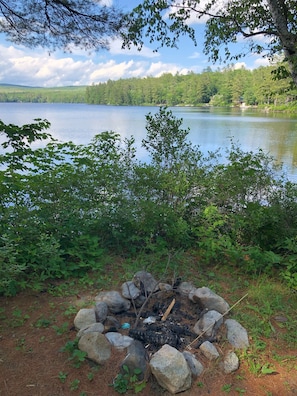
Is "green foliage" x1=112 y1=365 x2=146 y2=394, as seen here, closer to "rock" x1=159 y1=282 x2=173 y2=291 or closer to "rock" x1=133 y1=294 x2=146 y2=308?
"rock" x1=133 y1=294 x2=146 y2=308

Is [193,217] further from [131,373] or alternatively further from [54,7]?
[54,7]

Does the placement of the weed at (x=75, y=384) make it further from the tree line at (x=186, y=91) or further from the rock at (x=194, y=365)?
the tree line at (x=186, y=91)

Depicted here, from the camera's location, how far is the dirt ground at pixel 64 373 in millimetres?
1889

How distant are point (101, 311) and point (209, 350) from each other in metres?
0.90

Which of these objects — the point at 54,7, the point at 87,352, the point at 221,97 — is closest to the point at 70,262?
the point at 87,352

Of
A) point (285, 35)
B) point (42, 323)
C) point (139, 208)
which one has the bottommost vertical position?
point (42, 323)

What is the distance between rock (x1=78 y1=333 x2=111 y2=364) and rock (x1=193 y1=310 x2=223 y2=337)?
0.73 meters

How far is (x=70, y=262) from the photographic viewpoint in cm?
318

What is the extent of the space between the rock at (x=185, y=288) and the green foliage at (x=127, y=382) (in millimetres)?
1011

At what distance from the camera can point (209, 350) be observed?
218 cm

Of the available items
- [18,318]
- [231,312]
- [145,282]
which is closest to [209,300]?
[231,312]

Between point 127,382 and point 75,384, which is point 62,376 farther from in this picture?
point 127,382

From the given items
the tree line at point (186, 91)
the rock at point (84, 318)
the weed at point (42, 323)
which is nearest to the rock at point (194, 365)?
the rock at point (84, 318)

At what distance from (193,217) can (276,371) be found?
2.36 meters
